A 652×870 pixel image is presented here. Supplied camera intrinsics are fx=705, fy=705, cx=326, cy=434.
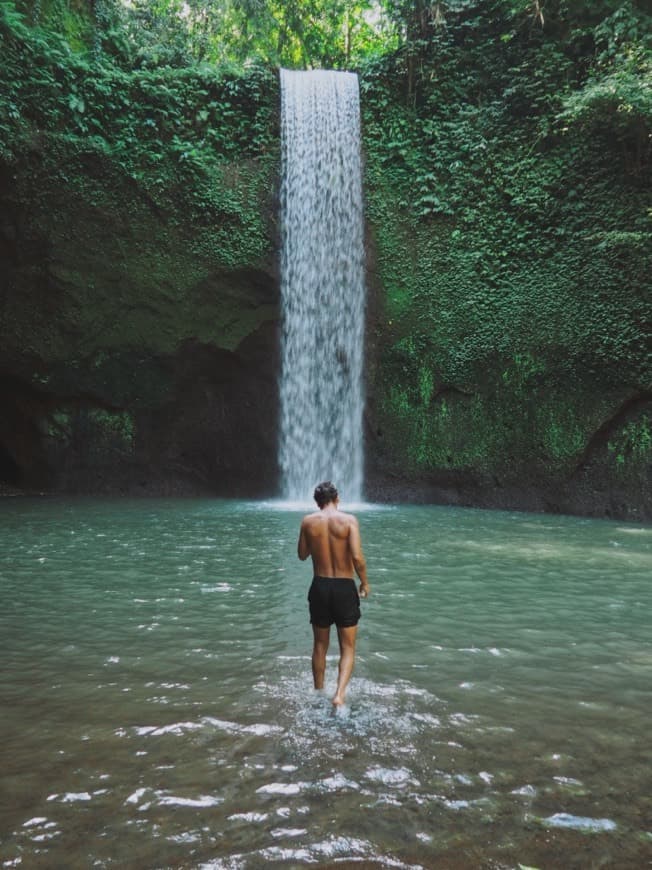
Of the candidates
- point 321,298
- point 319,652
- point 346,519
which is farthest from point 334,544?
point 321,298

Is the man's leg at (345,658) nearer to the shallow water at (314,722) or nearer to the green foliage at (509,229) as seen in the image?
the shallow water at (314,722)

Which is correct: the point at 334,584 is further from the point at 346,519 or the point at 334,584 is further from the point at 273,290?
the point at 273,290

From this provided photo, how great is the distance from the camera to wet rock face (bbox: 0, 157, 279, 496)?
570 inches

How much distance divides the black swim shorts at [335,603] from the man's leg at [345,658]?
0.11 ft

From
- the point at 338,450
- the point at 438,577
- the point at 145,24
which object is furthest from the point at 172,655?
the point at 145,24

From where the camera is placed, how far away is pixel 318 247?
15117mm

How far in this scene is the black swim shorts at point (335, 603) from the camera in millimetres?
3705

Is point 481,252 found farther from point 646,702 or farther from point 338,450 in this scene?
point 646,702

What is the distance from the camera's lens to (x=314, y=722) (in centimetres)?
334

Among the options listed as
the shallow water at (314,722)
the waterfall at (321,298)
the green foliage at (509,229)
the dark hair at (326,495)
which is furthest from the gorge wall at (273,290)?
the dark hair at (326,495)

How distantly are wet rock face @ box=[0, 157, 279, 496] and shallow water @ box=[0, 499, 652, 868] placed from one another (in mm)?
8564

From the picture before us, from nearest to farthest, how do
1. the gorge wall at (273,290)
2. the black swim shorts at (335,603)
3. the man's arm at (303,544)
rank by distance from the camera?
the black swim shorts at (335,603)
the man's arm at (303,544)
the gorge wall at (273,290)

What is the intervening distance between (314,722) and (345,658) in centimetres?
42

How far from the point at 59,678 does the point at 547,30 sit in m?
Answer: 15.7
